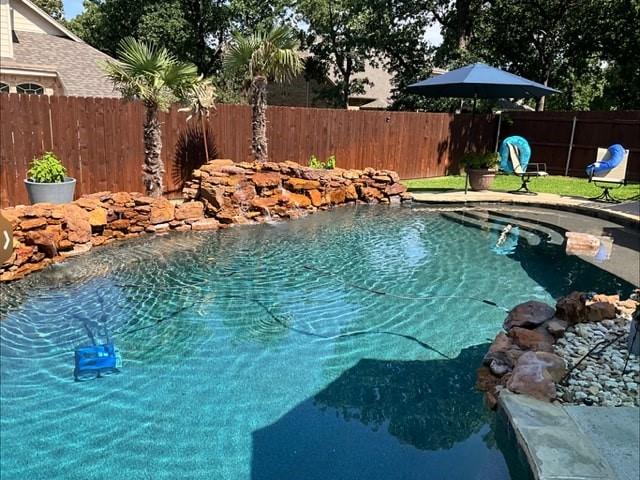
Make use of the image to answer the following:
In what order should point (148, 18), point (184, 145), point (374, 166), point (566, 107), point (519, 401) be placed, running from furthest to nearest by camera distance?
point (566, 107) → point (148, 18) → point (374, 166) → point (184, 145) → point (519, 401)

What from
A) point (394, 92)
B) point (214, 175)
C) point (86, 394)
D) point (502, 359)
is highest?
point (394, 92)

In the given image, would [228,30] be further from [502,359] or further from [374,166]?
[502,359]

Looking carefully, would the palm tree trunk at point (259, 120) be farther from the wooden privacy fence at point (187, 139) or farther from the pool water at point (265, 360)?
the pool water at point (265, 360)

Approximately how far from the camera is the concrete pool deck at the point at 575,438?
247 cm

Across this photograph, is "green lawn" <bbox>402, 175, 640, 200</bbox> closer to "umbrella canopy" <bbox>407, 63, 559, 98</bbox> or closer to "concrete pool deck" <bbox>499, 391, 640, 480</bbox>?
"umbrella canopy" <bbox>407, 63, 559, 98</bbox>

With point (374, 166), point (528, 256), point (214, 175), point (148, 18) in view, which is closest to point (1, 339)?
point (214, 175)

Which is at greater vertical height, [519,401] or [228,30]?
[228,30]

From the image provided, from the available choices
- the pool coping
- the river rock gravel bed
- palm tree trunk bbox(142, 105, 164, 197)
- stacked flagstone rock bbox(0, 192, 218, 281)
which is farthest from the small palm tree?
the pool coping

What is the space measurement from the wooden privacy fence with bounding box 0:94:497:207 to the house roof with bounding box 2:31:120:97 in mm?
5502

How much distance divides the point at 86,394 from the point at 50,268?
3230 mm

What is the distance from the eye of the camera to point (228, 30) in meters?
24.2

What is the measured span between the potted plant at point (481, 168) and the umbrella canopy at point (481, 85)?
139 centimetres

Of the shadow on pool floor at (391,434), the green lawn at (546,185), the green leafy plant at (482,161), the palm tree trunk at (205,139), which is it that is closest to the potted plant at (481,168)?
the green leafy plant at (482,161)

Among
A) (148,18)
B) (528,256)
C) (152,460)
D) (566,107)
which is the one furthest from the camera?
(566,107)
